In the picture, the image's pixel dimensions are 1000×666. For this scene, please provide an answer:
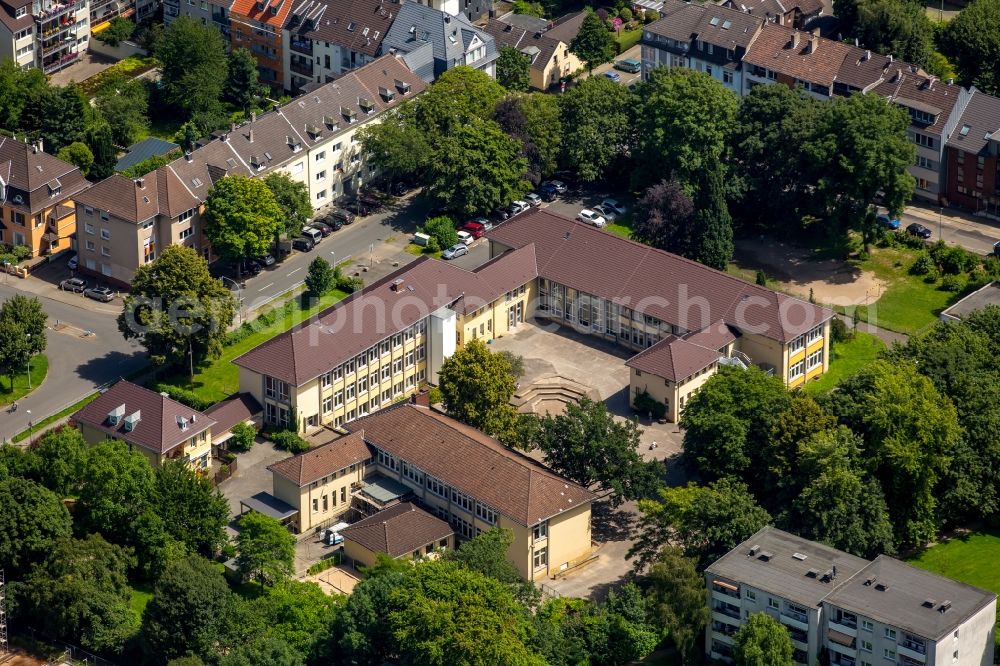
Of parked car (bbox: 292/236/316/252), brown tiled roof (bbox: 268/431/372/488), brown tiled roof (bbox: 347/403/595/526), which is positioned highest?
brown tiled roof (bbox: 347/403/595/526)

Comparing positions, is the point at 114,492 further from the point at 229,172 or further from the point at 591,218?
the point at 591,218

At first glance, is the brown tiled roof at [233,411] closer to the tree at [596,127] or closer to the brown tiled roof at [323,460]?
the brown tiled roof at [323,460]

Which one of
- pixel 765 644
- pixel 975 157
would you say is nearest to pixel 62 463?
pixel 765 644

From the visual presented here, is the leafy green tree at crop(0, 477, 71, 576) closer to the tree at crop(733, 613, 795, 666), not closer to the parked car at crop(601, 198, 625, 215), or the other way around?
the tree at crop(733, 613, 795, 666)

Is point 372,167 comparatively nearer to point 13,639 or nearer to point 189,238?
point 189,238

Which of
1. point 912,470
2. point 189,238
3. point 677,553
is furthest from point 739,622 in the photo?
point 189,238

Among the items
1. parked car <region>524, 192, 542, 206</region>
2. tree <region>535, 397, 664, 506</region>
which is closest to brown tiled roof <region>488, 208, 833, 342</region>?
parked car <region>524, 192, 542, 206</region>
